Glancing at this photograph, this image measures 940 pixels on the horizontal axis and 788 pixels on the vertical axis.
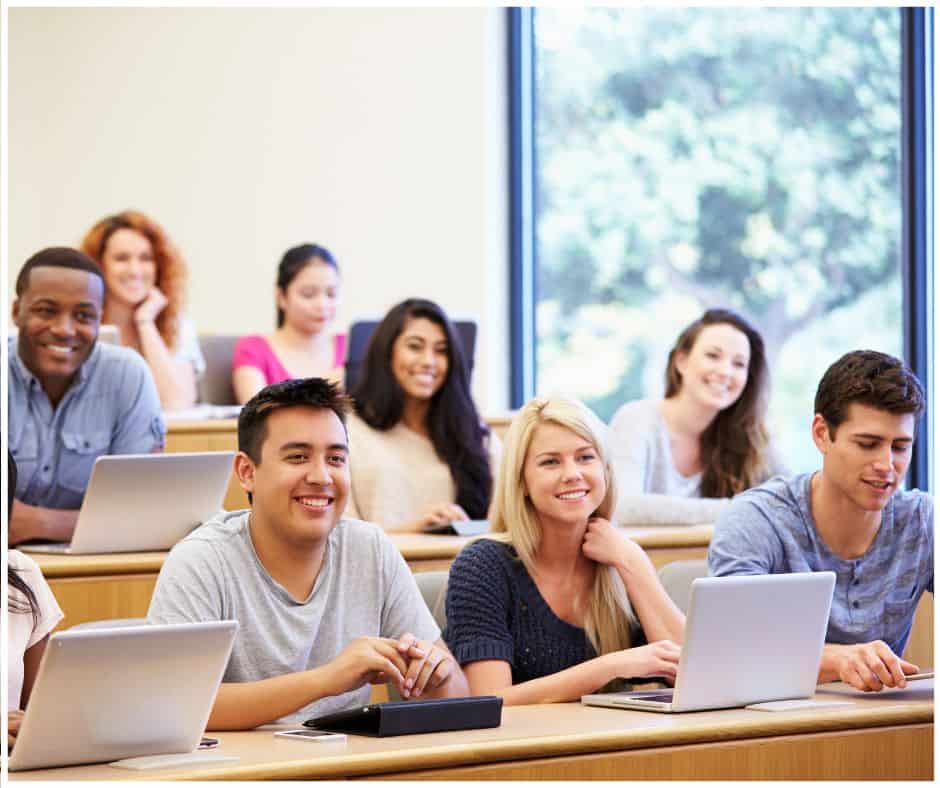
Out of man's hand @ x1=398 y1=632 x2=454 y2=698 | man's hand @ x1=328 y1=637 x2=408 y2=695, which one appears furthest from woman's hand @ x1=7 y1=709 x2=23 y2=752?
man's hand @ x1=398 y1=632 x2=454 y2=698

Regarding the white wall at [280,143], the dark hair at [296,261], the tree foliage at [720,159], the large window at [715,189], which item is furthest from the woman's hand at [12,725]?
the white wall at [280,143]

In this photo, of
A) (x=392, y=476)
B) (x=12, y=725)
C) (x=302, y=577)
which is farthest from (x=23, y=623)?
(x=392, y=476)

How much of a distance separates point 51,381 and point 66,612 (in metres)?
0.58

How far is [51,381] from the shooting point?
3.33 m

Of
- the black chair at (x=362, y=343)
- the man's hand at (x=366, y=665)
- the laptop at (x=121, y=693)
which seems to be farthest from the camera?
the black chair at (x=362, y=343)

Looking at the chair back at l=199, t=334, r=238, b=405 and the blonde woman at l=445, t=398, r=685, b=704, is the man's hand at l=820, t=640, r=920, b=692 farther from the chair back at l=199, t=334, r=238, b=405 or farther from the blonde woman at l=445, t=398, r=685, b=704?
the chair back at l=199, t=334, r=238, b=405

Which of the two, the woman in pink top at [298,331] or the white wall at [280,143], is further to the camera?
the white wall at [280,143]

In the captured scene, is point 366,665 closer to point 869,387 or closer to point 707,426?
point 869,387

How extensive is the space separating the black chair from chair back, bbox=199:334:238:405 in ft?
2.31

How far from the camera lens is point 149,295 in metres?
4.81

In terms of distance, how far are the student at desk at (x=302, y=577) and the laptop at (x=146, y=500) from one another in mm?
610

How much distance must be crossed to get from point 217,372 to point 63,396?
1678 millimetres

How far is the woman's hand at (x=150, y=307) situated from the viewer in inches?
188

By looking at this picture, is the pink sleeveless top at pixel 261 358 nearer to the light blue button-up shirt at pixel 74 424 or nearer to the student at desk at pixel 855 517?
the light blue button-up shirt at pixel 74 424
